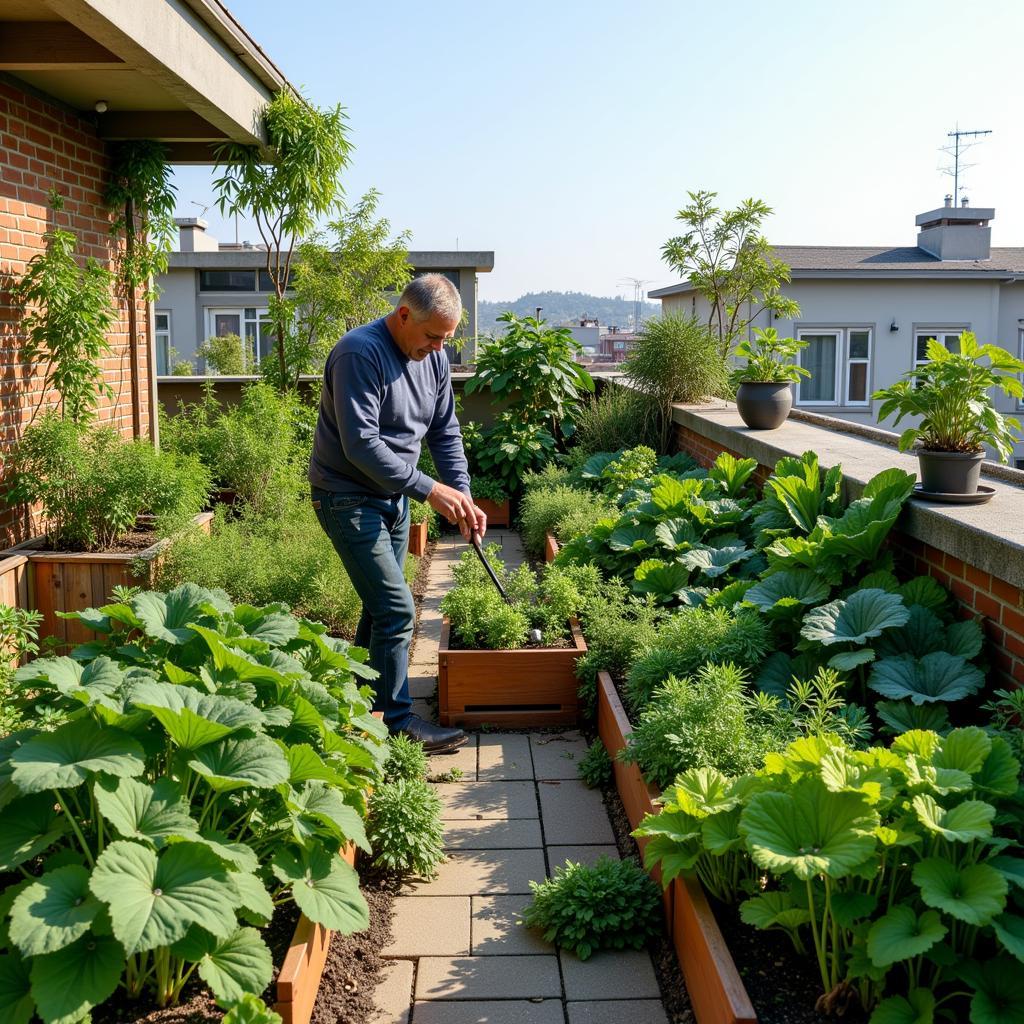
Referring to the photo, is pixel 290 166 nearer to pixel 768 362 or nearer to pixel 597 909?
pixel 768 362

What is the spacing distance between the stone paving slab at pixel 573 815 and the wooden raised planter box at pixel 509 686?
601 mm

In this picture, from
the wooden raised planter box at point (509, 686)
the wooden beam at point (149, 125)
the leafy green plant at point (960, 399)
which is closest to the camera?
the leafy green plant at point (960, 399)

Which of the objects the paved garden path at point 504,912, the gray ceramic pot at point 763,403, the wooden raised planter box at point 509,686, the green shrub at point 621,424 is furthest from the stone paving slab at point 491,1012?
the green shrub at point 621,424

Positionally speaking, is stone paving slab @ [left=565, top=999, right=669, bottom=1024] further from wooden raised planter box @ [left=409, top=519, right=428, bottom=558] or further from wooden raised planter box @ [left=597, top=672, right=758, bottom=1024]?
wooden raised planter box @ [left=409, top=519, right=428, bottom=558]

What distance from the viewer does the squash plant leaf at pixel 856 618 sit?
10.5ft

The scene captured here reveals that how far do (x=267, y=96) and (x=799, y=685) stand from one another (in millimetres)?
5741

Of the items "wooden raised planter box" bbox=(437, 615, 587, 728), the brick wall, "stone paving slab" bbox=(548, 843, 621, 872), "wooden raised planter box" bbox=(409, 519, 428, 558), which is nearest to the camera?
the brick wall

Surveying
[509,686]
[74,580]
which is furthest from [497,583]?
[74,580]

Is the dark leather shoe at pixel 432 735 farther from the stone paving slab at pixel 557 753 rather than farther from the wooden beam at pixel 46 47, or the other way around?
the wooden beam at pixel 46 47

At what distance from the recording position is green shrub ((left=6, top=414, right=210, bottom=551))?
5270 millimetres

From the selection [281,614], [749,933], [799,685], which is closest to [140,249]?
[281,614]

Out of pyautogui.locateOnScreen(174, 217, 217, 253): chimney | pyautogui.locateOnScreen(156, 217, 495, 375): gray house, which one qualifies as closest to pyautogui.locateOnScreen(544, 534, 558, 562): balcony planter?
pyautogui.locateOnScreen(156, 217, 495, 375): gray house

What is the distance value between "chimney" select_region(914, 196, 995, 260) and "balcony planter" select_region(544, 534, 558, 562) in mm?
18350

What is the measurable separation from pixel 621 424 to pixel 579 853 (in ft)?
18.5
